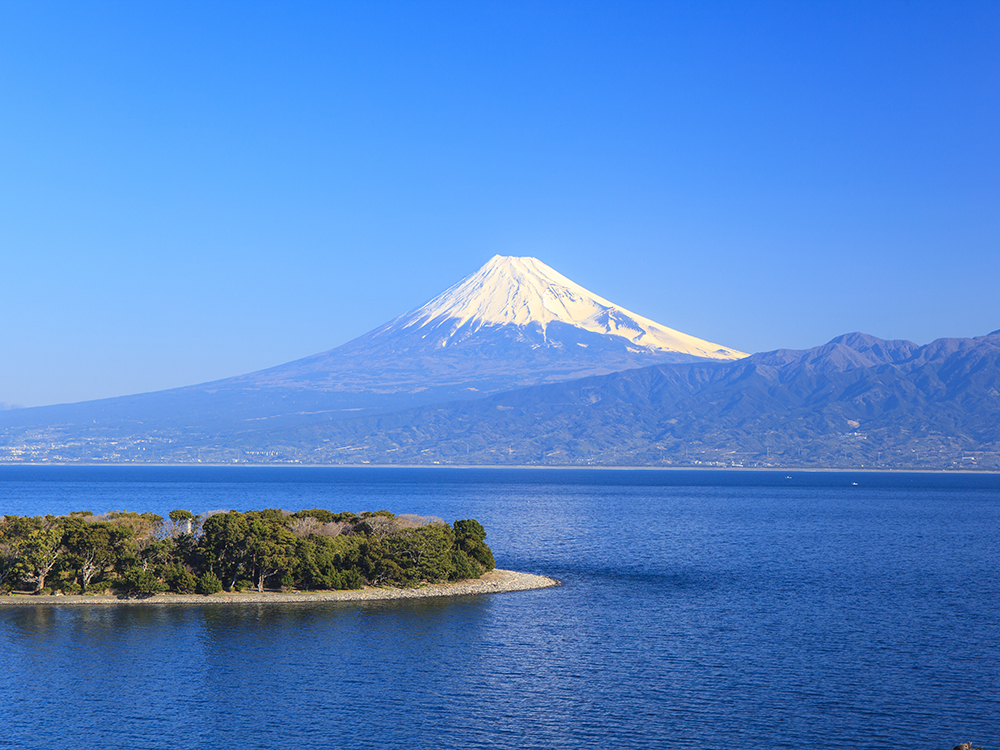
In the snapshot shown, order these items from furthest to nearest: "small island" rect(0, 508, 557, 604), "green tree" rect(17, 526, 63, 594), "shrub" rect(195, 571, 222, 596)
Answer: "small island" rect(0, 508, 557, 604)
"shrub" rect(195, 571, 222, 596)
"green tree" rect(17, 526, 63, 594)

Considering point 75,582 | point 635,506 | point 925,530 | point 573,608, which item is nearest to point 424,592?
point 573,608

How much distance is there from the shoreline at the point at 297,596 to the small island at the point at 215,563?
3.1 inches

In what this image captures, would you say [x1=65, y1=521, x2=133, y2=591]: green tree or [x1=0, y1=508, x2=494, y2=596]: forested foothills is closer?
[x1=0, y1=508, x2=494, y2=596]: forested foothills

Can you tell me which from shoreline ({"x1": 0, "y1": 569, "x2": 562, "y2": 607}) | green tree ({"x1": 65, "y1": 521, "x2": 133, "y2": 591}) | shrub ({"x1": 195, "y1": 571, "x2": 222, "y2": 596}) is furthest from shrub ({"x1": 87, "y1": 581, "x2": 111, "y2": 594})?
shrub ({"x1": 195, "y1": 571, "x2": 222, "y2": 596})

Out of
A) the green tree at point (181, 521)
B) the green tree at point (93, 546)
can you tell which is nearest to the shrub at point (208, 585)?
the green tree at point (93, 546)

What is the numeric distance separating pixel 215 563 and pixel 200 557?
162 centimetres

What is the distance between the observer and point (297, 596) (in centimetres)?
7062

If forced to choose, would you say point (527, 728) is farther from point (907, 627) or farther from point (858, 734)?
point (907, 627)

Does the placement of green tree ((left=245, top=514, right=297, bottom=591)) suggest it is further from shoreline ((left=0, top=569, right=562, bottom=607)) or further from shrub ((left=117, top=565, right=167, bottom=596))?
shrub ((left=117, top=565, right=167, bottom=596))

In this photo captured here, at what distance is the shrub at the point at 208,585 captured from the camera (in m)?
70.4

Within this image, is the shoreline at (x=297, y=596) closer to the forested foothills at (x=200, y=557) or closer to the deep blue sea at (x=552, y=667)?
the forested foothills at (x=200, y=557)

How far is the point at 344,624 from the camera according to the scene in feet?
200

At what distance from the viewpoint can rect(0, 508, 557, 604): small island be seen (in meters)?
70.5

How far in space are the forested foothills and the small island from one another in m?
0.08
